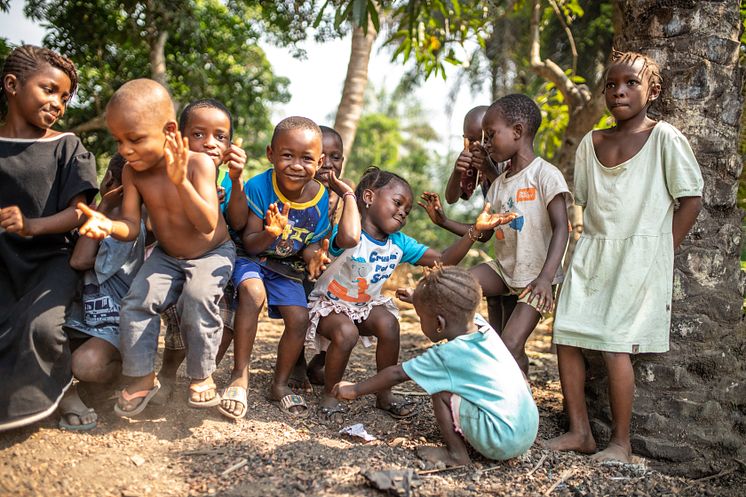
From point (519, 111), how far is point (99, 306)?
8.09ft

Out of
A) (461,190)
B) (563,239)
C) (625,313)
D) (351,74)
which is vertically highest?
(351,74)

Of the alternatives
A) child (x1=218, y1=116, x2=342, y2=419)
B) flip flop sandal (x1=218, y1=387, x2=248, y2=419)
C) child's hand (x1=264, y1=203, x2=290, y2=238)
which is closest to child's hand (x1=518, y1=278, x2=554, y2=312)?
child (x1=218, y1=116, x2=342, y2=419)

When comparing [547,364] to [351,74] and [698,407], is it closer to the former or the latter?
[698,407]

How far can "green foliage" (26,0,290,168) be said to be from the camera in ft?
21.7

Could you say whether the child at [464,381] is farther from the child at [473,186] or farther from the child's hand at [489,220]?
the child at [473,186]

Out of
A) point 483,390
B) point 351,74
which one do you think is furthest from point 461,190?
point 351,74

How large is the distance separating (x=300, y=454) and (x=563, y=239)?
5.61ft

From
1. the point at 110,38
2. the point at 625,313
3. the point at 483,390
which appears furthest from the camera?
the point at 110,38

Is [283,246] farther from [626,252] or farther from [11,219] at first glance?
[626,252]

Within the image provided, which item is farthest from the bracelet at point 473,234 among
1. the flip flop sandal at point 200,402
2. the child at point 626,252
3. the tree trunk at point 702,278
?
the flip flop sandal at point 200,402

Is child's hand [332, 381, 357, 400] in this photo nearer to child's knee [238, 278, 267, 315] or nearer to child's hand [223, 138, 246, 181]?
child's knee [238, 278, 267, 315]

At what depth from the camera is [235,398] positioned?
2988mm

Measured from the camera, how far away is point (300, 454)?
273cm

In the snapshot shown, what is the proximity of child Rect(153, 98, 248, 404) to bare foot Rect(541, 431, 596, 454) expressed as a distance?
1784 mm
